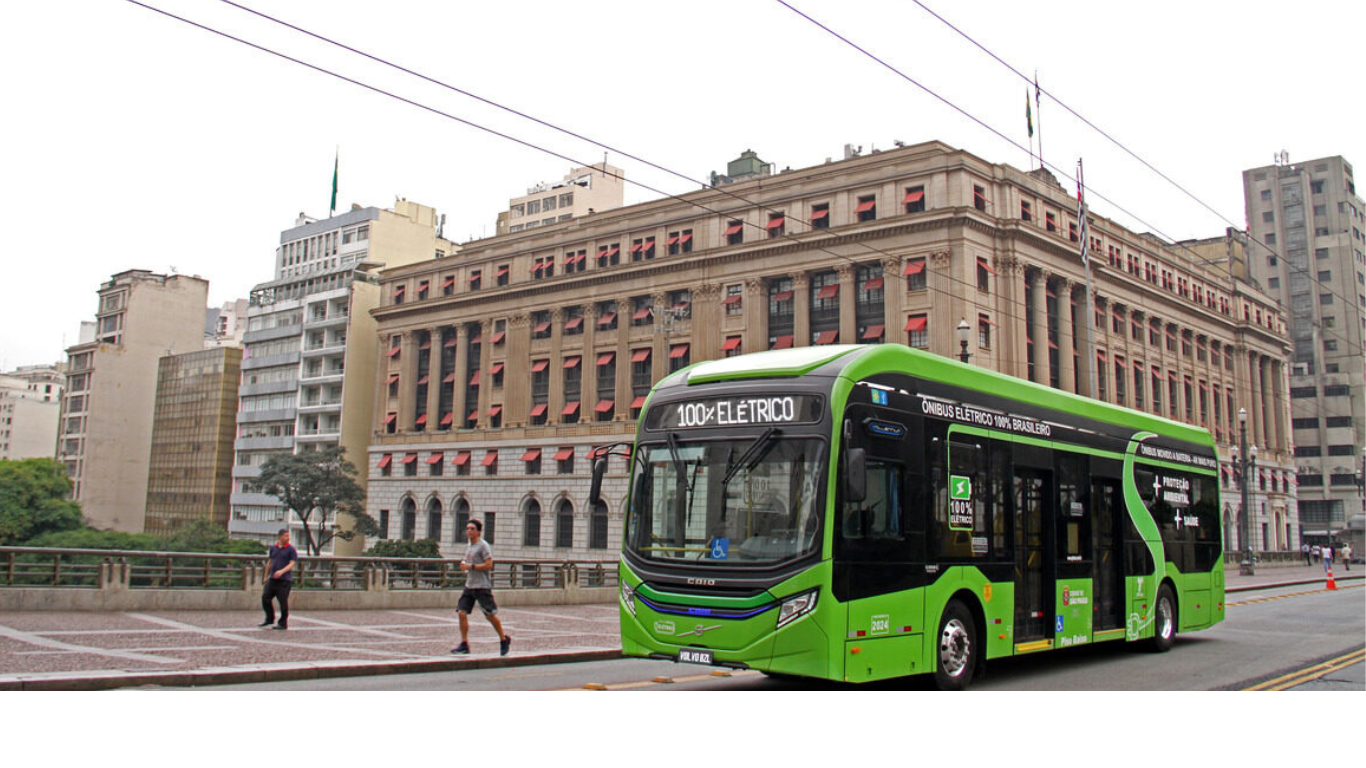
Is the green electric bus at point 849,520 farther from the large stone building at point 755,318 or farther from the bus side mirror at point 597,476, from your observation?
the large stone building at point 755,318

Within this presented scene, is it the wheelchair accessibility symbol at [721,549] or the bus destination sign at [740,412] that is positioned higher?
the bus destination sign at [740,412]

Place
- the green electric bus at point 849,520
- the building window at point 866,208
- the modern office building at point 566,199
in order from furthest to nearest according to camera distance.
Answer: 1. the modern office building at point 566,199
2. the building window at point 866,208
3. the green electric bus at point 849,520

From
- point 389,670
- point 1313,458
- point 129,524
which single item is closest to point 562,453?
point 389,670

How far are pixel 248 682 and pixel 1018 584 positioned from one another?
9.17 m

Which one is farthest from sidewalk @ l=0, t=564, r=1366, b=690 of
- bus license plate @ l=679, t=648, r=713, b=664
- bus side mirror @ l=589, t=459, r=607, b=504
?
bus license plate @ l=679, t=648, r=713, b=664

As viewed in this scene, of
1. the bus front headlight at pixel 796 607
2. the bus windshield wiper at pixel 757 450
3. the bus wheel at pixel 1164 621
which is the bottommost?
the bus wheel at pixel 1164 621

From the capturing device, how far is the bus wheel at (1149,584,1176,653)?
634 inches

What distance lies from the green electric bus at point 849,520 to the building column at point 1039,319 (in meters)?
46.1

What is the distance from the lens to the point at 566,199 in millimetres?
111688

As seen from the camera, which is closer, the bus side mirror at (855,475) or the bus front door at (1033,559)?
the bus side mirror at (855,475)

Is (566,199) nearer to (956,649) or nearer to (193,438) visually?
(193,438)

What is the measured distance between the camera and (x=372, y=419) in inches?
3501

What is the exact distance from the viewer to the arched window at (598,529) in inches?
2618

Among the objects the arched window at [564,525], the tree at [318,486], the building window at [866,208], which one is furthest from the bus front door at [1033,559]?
the tree at [318,486]
